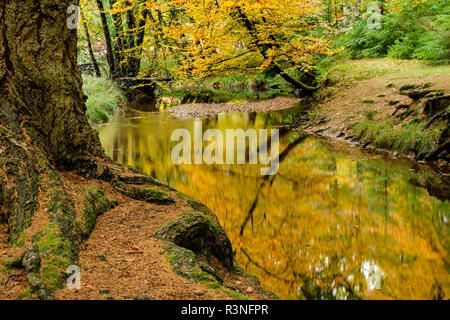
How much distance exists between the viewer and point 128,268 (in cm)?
278

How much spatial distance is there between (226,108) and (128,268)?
15394mm

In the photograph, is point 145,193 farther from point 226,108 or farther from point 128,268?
point 226,108

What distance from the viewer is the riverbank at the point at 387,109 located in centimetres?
762

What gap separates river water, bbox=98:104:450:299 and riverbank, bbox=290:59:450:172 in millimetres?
603

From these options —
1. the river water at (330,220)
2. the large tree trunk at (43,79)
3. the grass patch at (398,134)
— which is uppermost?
the large tree trunk at (43,79)

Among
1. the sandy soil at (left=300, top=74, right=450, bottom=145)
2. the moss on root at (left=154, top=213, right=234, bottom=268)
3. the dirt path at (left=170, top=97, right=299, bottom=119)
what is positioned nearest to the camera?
the moss on root at (left=154, top=213, right=234, bottom=268)

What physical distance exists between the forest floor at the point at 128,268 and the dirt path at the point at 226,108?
12.7m

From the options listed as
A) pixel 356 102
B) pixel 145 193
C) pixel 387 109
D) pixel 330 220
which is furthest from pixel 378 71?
pixel 145 193

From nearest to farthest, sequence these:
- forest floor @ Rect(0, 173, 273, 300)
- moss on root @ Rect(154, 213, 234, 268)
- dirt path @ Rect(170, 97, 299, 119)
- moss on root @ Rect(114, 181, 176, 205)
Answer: forest floor @ Rect(0, 173, 273, 300) < moss on root @ Rect(154, 213, 234, 268) < moss on root @ Rect(114, 181, 176, 205) < dirt path @ Rect(170, 97, 299, 119)

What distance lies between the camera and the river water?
3742 millimetres

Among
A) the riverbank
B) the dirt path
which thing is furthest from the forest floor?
the dirt path

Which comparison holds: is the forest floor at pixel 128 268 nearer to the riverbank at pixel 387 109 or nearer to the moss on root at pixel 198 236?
the moss on root at pixel 198 236

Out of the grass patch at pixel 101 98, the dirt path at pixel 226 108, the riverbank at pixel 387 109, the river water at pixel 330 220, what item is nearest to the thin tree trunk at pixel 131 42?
the grass patch at pixel 101 98

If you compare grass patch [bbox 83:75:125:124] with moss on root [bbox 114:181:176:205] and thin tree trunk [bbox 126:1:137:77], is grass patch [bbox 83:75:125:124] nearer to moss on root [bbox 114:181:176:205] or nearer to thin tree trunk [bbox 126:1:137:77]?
thin tree trunk [bbox 126:1:137:77]
